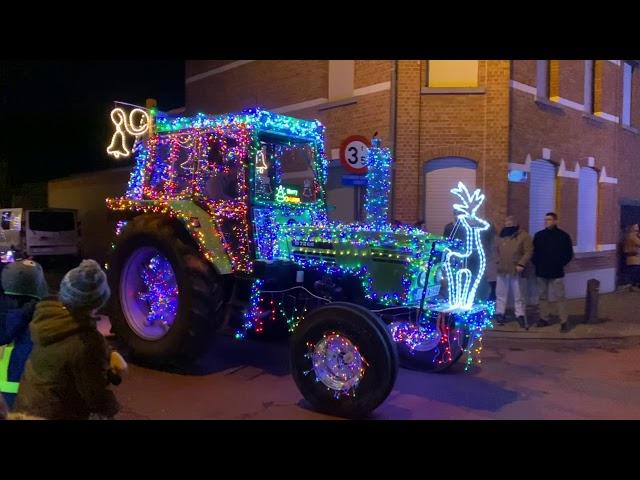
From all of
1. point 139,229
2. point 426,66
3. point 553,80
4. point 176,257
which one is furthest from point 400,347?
point 553,80

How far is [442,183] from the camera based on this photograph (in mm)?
12648

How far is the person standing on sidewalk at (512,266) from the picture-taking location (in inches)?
412

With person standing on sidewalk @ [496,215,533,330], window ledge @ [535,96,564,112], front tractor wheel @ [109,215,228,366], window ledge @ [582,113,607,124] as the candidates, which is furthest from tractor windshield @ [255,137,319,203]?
window ledge @ [582,113,607,124]

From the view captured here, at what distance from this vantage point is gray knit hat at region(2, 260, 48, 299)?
12.4 feet

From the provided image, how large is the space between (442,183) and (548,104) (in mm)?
3213

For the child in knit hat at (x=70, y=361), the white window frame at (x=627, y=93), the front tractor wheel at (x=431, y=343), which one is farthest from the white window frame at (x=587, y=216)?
the child in knit hat at (x=70, y=361)

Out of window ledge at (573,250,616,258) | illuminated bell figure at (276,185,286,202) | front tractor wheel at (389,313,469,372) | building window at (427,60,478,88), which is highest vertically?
building window at (427,60,478,88)

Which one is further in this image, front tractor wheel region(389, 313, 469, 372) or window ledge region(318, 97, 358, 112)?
window ledge region(318, 97, 358, 112)

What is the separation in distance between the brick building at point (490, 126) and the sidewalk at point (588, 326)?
68.4 inches

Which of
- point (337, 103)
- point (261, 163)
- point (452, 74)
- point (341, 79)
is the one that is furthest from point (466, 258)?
point (341, 79)

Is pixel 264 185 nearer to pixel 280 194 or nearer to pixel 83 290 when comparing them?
pixel 280 194

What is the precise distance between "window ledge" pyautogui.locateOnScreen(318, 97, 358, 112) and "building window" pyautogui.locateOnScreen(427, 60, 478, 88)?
174 centimetres

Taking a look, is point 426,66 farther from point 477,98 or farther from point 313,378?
point 313,378

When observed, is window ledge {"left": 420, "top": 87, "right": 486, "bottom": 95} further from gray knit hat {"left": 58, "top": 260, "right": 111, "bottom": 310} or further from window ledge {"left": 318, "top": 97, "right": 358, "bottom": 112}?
gray knit hat {"left": 58, "top": 260, "right": 111, "bottom": 310}
